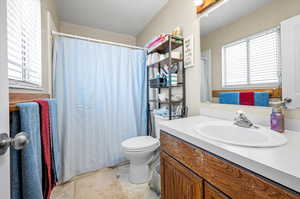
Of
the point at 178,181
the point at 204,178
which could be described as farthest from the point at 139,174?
the point at 204,178

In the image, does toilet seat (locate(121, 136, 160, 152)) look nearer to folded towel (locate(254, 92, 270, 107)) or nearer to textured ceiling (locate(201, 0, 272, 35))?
folded towel (locate(254, 92, 270, 107))

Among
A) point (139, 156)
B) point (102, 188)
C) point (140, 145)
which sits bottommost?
point (102, 188)

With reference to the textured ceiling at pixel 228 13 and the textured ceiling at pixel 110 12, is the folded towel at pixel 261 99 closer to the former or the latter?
the textured ceiling at pixel 228 13

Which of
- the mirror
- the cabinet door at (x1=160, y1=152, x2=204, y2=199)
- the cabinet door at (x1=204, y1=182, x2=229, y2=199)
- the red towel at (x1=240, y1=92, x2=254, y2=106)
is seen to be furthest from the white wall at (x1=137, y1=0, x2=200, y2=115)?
the cabinet door at (x1=204, y1=182, x2=229, y2=199)

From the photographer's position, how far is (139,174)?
1391 millimetres

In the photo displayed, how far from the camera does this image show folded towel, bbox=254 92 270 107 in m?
0.80

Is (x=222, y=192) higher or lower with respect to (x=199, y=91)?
lower

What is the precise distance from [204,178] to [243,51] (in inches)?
36.5

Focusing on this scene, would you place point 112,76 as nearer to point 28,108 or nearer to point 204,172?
point 28,108

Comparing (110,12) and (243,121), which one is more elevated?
(110,12)

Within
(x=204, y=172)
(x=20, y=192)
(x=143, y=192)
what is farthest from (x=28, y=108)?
(x=143, y=192)

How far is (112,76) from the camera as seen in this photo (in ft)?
5.69

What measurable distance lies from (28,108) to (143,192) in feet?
4.13

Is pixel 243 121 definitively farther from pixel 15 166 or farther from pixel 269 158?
pixel 15 166
